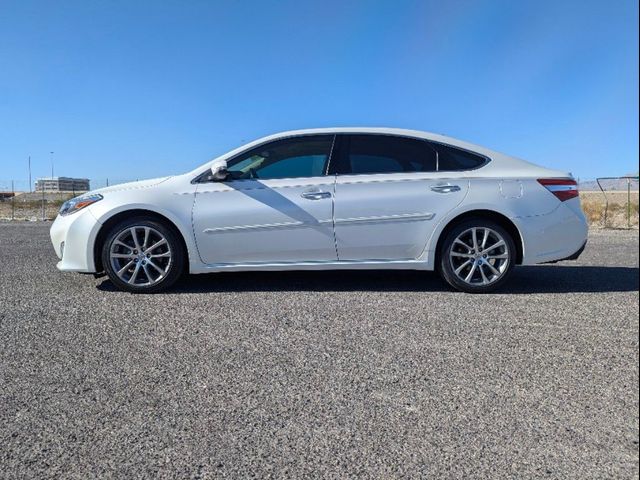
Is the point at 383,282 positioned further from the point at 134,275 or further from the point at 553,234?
the point at 134,275

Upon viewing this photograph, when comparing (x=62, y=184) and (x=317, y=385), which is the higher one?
(x=62, y=184)

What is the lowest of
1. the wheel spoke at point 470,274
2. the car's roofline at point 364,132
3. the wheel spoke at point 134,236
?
the wheel spoke at point 470,274

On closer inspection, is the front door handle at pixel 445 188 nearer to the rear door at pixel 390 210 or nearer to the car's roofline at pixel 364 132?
the rear door at pixel 390 210

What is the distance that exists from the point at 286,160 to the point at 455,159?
1666mm

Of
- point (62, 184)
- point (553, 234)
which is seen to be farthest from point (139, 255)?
point (62, 184)

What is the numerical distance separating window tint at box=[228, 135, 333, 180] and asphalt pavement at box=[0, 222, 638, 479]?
1.18 m

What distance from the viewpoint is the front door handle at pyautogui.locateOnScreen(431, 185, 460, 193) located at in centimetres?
457

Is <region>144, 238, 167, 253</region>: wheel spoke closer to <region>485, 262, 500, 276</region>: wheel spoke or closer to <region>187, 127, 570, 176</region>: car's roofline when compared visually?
<region>187, 127, 570, 176</region>: car's roofline

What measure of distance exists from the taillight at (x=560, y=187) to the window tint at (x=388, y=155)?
1.05 meters

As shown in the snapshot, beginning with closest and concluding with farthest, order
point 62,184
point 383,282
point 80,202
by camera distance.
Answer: point 80,202
point 383,282
point 62,184

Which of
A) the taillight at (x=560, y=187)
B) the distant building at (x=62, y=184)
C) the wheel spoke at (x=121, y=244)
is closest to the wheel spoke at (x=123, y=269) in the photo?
the wheel spoke at (x=121, y=244)

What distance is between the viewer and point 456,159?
15.5 feet

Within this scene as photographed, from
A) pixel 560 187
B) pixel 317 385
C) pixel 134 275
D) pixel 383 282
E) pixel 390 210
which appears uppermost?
pixel 560 187

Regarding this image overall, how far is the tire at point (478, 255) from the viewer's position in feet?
14.9
